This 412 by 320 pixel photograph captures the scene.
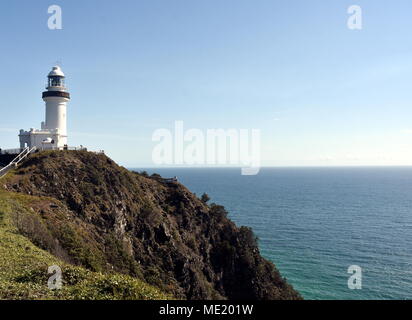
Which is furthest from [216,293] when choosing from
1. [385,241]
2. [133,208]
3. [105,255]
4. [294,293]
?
[385,241]

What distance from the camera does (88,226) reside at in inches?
1522

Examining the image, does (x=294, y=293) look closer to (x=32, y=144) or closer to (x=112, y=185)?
(x=112, y=185)

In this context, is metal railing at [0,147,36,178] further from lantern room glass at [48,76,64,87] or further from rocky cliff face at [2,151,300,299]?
lantern room glass at [48,76,64,87]

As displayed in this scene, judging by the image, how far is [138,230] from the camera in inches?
1870

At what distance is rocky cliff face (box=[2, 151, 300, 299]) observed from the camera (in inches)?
1256

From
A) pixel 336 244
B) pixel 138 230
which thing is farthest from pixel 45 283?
pixel 336 244

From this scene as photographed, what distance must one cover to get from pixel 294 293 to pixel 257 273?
690cm

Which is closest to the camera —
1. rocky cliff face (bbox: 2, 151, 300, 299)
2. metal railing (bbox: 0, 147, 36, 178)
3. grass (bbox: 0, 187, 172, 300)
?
grass (bbox: 0, 187, 172, 300)

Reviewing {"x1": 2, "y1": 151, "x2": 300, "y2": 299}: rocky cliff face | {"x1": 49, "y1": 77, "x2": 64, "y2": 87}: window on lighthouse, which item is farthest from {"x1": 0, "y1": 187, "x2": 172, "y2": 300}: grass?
{"x1": 49, "y1": 77, "x2": 64, "y2": 87}: window on lighthouse

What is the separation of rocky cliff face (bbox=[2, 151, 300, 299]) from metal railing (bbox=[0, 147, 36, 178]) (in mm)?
1390

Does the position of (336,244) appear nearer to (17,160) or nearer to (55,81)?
(17,160)

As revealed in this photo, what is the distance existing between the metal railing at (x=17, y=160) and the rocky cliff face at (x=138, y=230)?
1.39m
